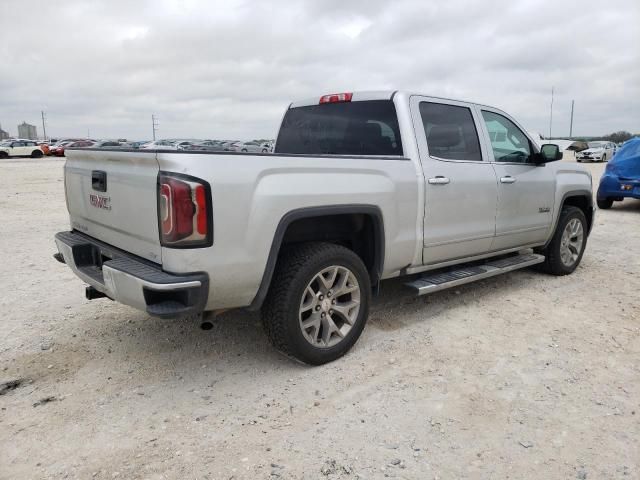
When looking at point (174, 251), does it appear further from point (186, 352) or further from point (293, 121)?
point (293, 121)

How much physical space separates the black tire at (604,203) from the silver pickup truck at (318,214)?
7.25 meters

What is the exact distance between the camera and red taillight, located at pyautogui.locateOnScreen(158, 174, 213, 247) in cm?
266

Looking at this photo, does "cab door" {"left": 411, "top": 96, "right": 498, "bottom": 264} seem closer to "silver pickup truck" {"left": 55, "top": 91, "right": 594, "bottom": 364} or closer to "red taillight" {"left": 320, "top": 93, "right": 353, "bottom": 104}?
"silver pickup truck" {"left": 55, "top": 91, "right": 594, "bottom": 364}

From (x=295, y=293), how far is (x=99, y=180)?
1.45 meters

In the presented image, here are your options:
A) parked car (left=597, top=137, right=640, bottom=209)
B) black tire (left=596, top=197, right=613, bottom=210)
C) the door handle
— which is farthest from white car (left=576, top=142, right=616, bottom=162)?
the door handle

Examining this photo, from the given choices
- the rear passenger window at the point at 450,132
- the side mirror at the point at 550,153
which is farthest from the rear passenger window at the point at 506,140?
the rear passenger window at the point at 450,132

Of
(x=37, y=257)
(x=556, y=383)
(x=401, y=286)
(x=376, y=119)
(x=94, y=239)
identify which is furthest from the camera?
(x=37, y=257)

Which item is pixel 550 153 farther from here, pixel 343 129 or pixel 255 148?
pixel 255 148

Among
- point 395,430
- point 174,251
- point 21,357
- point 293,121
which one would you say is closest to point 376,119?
point 293,121

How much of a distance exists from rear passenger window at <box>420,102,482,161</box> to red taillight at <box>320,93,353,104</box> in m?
0.62

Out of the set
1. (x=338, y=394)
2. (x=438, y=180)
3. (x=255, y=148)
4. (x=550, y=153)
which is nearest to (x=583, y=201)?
(x=550, y=153)

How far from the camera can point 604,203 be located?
11.6 meters

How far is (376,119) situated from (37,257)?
15.4ft

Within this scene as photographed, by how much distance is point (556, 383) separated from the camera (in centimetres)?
324
